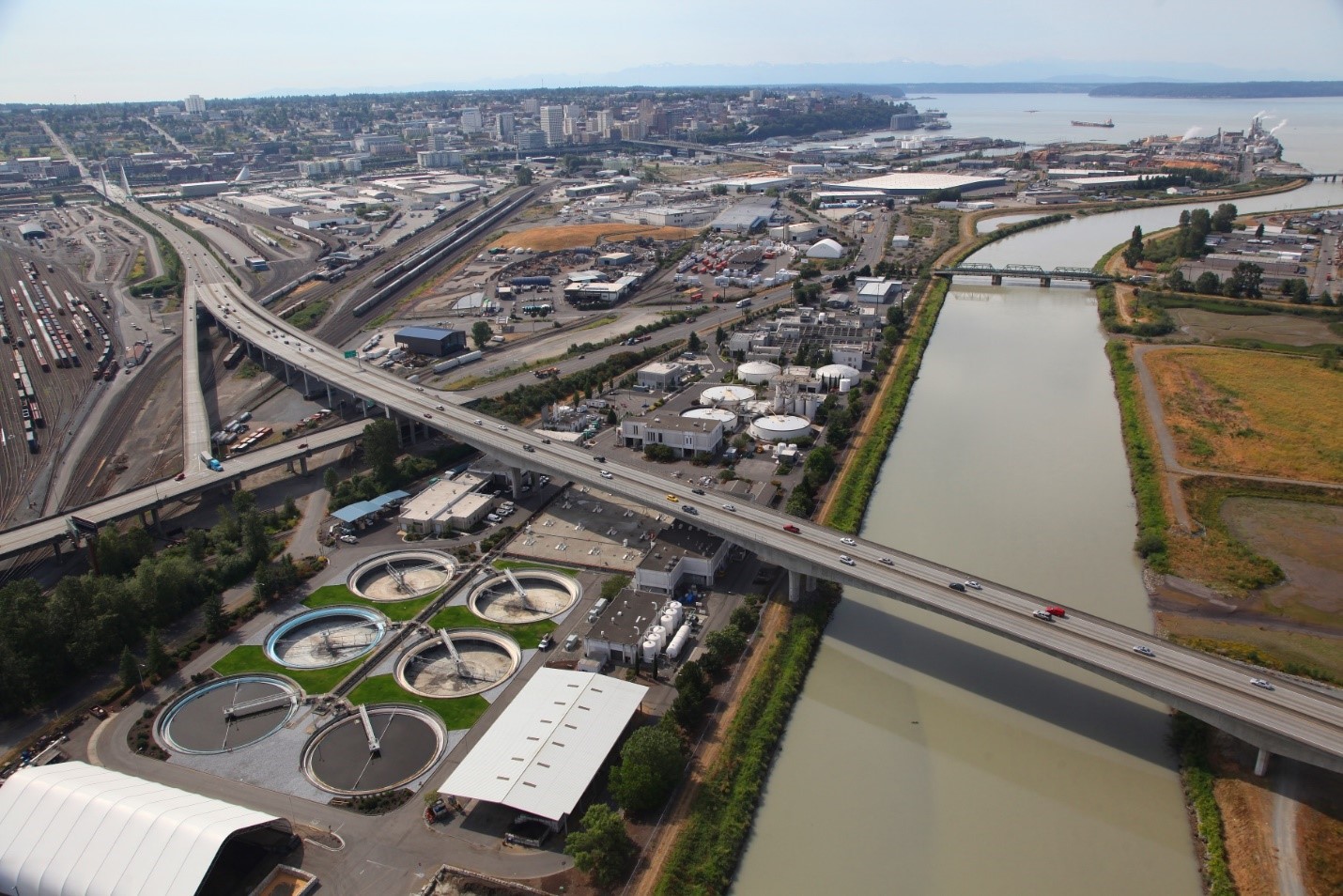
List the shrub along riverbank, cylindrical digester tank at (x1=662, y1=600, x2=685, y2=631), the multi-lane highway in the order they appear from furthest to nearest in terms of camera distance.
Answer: cylindrical digester tank at (x1=662, y1=600, x2=685, y2=631) → the multi-lane highway → the shrub along riverbank

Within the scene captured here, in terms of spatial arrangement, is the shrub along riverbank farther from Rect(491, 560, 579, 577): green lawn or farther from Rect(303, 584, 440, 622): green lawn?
Rect(303, 584, 440, 622): green lawn

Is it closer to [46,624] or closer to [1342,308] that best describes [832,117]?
[1342,308]

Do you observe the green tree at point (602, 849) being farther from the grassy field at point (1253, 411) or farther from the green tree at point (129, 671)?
the grassy field at point (1253, 411)

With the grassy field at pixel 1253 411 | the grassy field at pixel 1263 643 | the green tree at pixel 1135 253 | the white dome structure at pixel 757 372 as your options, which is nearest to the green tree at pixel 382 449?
the white dome structure at pixel 757 372

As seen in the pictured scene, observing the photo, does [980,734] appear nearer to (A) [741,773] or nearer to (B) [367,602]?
(A) [741,773]

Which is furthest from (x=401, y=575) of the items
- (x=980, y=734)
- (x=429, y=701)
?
(x=980, y=734)

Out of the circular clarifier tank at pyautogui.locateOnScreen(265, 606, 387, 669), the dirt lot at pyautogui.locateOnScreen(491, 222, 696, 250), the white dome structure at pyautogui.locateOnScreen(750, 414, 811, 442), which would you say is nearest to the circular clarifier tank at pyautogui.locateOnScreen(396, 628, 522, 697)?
the circular clarifier tank at pyautogui.locateOnScreen(265, 606, 387, 669)
